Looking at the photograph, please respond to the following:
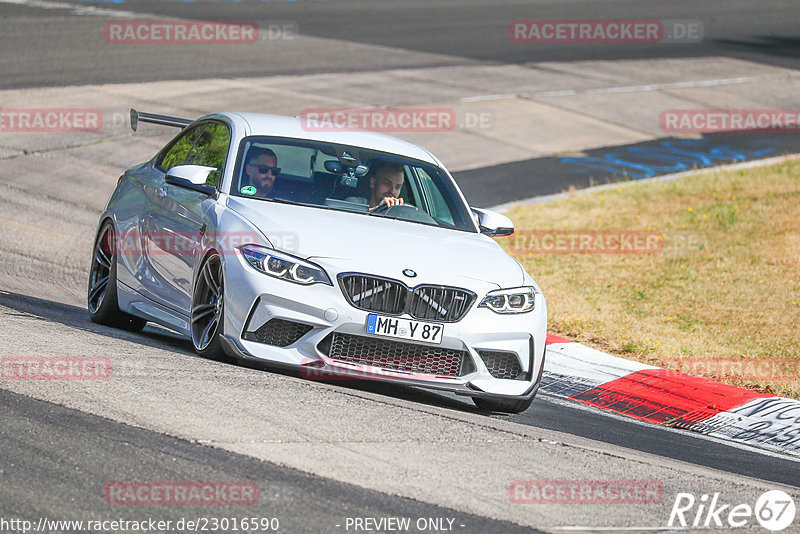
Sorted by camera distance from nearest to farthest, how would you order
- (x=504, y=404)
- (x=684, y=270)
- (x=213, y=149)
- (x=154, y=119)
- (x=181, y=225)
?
(x=504, y=404) < (x=181, y=225) < (x=213, y=149) < (x=154, y=119) < (x=684, y=270)

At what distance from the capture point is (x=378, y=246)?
7223 millimetres

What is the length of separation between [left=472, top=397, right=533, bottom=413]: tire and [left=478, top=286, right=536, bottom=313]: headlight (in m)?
0.59

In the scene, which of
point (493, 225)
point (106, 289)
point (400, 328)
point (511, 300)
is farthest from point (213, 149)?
point (511, 300)

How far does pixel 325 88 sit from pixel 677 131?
6998mm

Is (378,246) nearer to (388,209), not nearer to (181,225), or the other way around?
(388,209)

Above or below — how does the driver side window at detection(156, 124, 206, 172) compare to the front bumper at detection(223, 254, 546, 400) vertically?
above

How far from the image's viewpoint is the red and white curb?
A: 8.48 metres

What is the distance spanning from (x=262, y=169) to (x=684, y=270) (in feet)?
22.5

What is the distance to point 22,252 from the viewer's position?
1189 centimetres

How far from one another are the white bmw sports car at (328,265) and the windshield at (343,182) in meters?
0.01

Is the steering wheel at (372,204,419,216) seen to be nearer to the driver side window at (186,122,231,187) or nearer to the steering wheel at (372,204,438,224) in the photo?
the steering wheel at (372,204,438,224)

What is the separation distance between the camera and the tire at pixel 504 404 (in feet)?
24.7

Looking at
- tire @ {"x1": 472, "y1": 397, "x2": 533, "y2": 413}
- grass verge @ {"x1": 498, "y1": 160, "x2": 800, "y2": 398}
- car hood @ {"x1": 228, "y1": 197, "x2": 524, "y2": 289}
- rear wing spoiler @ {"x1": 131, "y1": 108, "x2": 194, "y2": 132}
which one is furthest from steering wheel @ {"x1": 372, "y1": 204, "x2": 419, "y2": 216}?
grass verge @ {"x1": 498, "y1": 160, "x2": 800, "y2": 398}

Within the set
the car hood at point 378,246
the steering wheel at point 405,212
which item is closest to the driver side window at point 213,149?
the car hood at point 378,246
